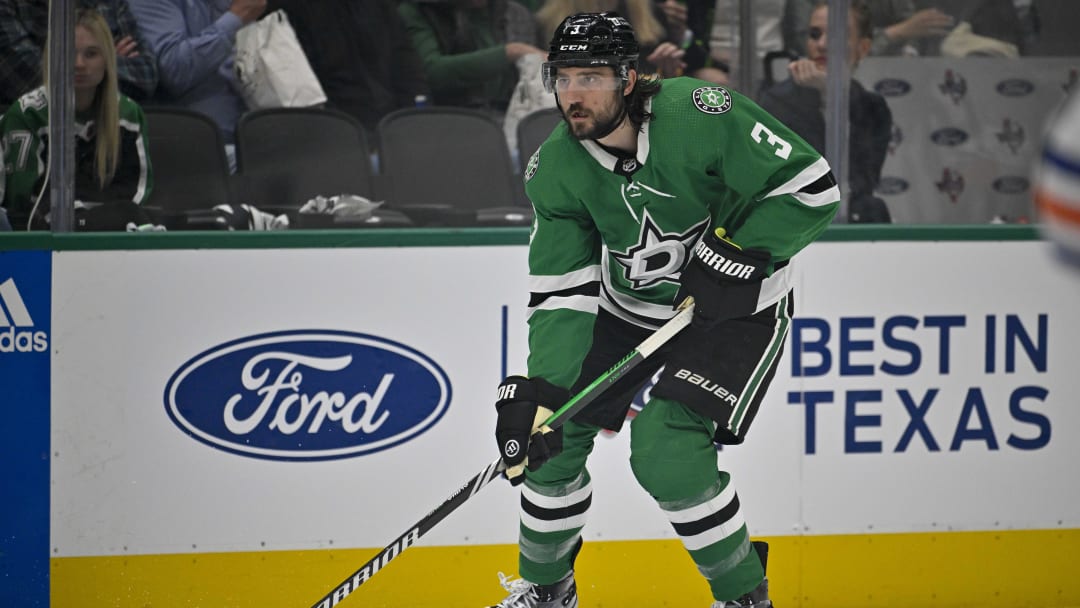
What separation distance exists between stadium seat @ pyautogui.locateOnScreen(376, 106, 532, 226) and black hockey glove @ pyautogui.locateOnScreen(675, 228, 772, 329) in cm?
79

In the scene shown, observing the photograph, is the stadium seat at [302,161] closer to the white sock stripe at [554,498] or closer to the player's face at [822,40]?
the white sock stripe at [554,498]

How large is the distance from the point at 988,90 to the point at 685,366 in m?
1.33

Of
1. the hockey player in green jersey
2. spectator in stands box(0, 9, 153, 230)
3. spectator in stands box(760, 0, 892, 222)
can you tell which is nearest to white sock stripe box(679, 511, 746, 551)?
the hockey player in green jersey

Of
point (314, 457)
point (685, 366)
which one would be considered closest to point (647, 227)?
point (685, 366)

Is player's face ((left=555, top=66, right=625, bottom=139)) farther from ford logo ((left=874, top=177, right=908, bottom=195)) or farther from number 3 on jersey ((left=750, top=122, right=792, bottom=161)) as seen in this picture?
ford logo ((left=874, top=177, right=908, bottom=195))

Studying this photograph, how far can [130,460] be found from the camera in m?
3.22

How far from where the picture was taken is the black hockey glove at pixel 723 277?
2691 millimetres

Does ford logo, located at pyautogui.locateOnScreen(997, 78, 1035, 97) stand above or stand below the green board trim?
above

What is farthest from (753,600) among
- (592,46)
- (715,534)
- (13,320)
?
(13,320)

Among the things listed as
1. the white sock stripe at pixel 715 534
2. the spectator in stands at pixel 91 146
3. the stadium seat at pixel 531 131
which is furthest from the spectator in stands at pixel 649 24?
the white sock stripe at pixel 715 534

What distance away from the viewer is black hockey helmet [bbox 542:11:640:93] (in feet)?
8.83

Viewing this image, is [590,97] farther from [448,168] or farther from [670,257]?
[448,168]

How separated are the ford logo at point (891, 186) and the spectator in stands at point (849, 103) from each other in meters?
0.01

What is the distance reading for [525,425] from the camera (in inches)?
109
